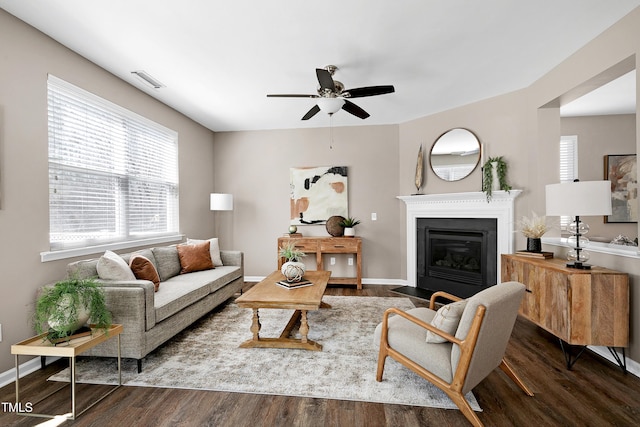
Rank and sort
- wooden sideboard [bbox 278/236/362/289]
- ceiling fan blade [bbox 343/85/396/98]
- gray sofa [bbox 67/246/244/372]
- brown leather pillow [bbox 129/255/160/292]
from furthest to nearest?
1. wooden sideboard [bbox 278/236/362/289]
2. brown leather pillow [bbox 129/255/160/292]
3. ceiling fan blade [bbox 343/85/396/98]
4. gray sofa [bbox 67/246/244/372]

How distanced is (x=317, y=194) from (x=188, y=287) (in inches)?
106

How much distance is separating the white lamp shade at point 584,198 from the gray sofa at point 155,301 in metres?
3.42

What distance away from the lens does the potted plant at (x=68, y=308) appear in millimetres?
1852

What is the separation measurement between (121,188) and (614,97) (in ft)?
20.4

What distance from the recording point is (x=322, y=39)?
2527 millimetres

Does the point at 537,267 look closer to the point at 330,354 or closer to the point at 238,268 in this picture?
the point at 330,354

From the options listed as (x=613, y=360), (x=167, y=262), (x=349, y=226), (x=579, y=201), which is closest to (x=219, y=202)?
(x=167, y=262)

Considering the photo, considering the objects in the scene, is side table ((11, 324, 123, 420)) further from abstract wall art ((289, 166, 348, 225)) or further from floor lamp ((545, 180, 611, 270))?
floor lamp ((545, 180, 611, 270))

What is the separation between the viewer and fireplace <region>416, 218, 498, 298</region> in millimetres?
3866

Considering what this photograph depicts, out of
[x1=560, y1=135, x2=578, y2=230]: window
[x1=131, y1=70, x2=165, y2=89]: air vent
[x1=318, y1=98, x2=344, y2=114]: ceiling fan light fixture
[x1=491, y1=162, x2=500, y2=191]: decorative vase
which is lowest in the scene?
[x1=491, y1=162, x2=500, y2=191]: decorative vase

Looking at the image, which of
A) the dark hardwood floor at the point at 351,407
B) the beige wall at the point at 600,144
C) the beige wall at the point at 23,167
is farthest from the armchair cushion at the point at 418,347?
the beige wall at the point at 600,144

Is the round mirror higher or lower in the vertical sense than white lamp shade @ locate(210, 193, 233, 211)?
higher

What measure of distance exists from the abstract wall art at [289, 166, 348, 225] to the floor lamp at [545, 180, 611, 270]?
3.01 m

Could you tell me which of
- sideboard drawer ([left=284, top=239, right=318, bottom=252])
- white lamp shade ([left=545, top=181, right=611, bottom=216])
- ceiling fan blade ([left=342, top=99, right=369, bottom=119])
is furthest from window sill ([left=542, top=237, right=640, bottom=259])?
sideboard drawer ([left=284, top=239, right=318, bottom=252])
